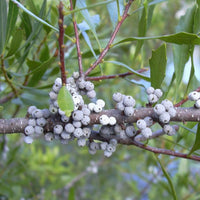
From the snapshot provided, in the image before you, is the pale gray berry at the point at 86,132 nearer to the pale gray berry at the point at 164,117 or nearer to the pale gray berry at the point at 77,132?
the pale gray berry at the point at 77,132

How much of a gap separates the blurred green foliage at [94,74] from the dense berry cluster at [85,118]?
0.10m

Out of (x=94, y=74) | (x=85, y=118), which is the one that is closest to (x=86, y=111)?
(x=85, y=118)

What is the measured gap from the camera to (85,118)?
62cm

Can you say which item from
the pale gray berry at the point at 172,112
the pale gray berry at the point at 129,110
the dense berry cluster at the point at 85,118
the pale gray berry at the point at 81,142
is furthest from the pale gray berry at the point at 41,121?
the pale gray berry at the point at 172,112

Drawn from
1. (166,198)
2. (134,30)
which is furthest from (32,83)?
(134,30)

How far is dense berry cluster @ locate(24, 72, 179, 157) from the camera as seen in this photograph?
611 millimetres

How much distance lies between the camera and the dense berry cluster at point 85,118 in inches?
24.0

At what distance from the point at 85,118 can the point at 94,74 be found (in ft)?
0.90

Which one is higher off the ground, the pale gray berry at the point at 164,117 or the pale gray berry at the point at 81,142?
the pale gray berry at the point at 164,117

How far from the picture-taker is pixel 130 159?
260cm

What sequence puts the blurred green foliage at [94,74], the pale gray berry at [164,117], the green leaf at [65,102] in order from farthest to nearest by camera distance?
the blurred green foliage at [94,74], the pale gray berry at [164,117], the green leaf at [65,102]

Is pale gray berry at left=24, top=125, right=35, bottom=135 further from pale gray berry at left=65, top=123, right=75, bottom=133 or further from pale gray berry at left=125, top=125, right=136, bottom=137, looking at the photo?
pale gray berry at left=125, top=125, right=136, bottom=137

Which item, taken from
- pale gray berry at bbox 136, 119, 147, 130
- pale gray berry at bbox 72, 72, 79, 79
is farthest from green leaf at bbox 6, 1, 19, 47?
pale gray berry at bbox 136, 119, 147, 130

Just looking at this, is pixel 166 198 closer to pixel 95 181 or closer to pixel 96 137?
pixel 95 181
